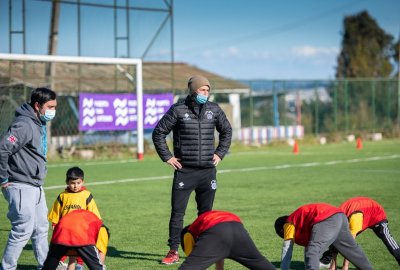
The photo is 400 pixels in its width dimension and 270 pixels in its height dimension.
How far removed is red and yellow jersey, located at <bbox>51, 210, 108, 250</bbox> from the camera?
268 inches

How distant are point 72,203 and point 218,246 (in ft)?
8.78

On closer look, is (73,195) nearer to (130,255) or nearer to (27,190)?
(27,190)

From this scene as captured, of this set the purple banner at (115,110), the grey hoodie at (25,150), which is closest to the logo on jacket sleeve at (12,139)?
the grey hoodie at (25,150)

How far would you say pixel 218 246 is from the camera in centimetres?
645

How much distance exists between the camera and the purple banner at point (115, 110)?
26.7 metres

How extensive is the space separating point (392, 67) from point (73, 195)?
5328cm

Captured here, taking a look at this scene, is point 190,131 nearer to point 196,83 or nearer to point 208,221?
point 196,83

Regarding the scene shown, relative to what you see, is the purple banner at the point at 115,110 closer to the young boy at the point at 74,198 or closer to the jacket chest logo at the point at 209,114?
the jacket chest logo at the point at 209,114

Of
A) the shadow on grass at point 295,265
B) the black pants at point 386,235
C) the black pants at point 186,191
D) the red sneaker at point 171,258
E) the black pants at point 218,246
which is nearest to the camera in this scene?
the black pants at point 218,246

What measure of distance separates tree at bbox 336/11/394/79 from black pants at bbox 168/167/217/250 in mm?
50083

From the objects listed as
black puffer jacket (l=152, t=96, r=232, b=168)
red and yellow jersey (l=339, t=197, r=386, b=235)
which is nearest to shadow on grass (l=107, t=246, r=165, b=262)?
black puffer jacket (l=152, t=96, r=232, b=168)

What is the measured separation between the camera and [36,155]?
7.97m

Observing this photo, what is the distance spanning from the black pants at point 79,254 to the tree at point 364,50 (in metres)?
53.1

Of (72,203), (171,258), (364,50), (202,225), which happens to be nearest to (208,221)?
(202,225)
